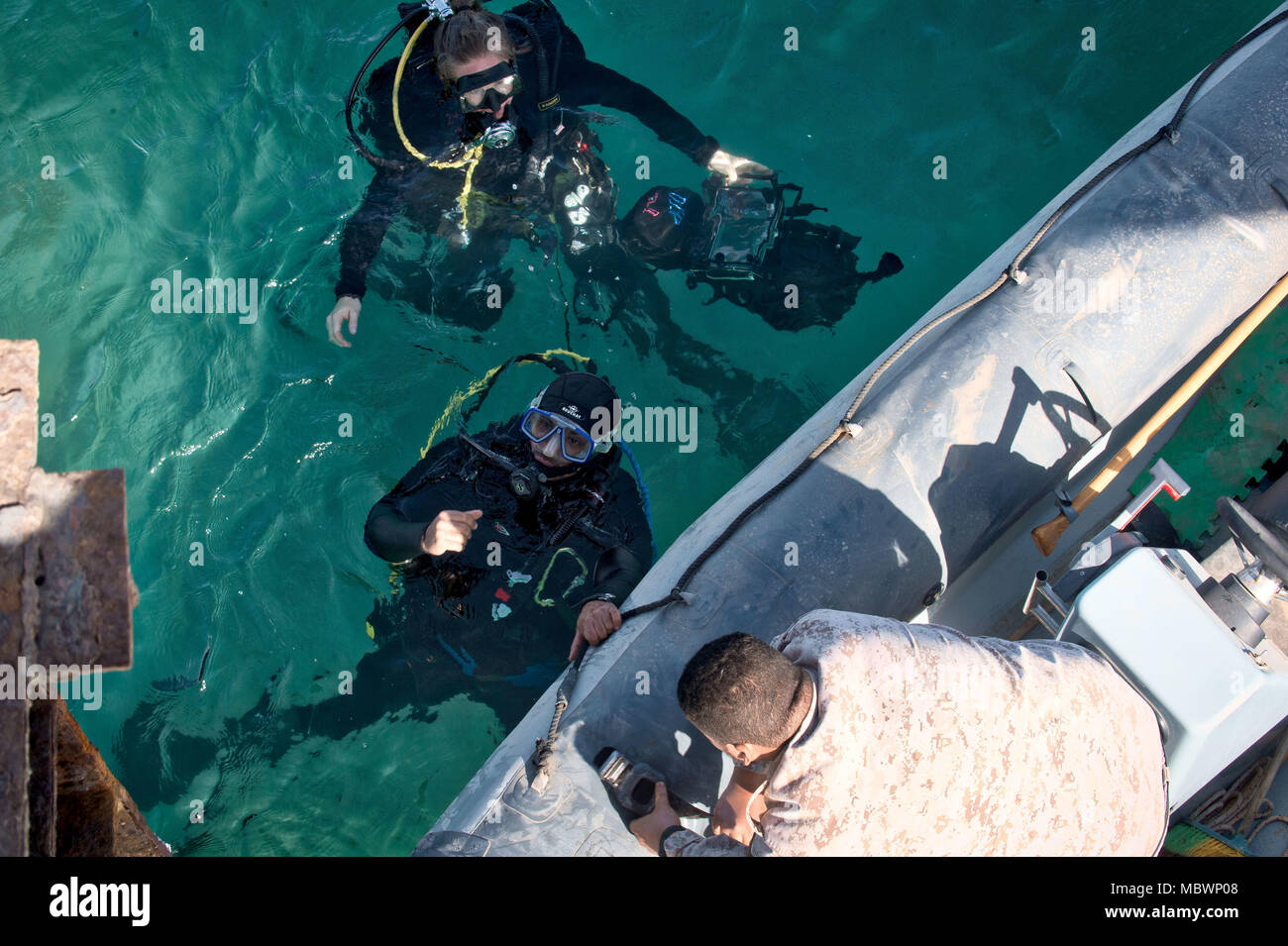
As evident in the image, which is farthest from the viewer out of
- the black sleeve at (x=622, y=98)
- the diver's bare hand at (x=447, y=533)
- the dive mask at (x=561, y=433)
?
the black sleeve at (x=622, y=98)

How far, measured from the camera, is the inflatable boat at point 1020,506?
2.67m

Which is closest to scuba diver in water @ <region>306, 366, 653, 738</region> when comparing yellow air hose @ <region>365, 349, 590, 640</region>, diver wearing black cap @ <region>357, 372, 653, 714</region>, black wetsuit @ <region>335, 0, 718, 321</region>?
diver wearing black cap @ <region>357, 372, 653, 714</region>

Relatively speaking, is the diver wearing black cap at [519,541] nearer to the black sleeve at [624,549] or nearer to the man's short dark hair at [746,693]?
the black sleeve at [624,549]

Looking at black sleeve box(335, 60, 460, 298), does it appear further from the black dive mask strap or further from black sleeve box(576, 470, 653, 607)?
black sleeve box(576, 470, 653, 607)

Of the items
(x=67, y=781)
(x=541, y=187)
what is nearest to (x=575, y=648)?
(x=67, y=781)

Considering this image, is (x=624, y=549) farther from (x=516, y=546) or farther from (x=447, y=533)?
(x=447, y=533)

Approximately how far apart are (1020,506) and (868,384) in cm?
74

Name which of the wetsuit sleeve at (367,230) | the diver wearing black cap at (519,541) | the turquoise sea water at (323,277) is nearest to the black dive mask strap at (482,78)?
the wetsuit sleeve at (367,230)

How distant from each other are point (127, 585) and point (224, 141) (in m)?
4.17

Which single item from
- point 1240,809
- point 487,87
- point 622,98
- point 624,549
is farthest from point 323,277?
point 1240,809

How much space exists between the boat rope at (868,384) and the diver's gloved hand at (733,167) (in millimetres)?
1865

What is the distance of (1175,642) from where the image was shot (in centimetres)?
263

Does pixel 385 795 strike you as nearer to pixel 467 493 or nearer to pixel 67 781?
pixel 467 493

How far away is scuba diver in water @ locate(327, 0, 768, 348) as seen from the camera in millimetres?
4613
